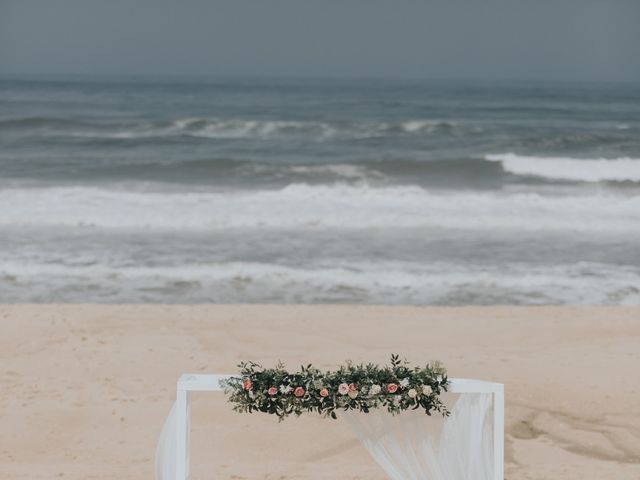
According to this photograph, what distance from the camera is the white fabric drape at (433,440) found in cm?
450

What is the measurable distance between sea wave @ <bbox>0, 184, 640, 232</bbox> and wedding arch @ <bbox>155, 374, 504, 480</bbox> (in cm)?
1074

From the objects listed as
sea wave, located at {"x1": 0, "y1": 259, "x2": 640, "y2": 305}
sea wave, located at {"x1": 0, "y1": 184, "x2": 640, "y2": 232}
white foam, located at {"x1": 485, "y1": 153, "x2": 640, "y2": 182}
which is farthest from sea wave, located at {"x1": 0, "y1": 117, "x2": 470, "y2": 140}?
sea wave, located at {"x1": 0, "y1": 259, "x2": 640, "y2": 305}

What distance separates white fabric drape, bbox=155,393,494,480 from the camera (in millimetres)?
4496

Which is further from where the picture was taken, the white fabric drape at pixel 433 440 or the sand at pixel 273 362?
the sand at pixel 273 362

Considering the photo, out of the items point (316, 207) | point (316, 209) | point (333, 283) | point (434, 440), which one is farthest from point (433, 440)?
point (316, 207)

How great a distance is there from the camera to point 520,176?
21734 millimetres

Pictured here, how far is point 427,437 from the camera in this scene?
4570mm

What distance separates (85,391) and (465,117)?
28.4 m

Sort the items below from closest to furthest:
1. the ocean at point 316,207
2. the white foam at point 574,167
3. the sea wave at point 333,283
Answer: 1. the sea wave at point 333,283
2. the ocean at point 316,207
3. the white foam at point 574,167

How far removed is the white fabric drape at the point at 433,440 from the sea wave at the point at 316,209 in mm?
10742

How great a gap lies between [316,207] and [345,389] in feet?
42.9

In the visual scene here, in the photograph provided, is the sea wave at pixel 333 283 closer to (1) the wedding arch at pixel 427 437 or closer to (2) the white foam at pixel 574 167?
(1) the wedding arch at pixel 427 437

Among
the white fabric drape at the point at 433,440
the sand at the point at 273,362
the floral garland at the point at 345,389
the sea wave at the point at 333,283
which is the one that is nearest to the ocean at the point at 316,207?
the sea wave at the point at 333,283

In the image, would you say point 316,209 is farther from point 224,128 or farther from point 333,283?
point 224,128
